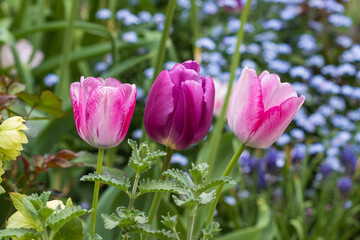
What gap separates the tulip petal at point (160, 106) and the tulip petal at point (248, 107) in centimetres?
7

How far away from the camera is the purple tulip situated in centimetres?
53

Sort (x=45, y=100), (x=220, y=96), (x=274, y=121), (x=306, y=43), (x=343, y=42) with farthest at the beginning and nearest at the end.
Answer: (x=343, y=42) → (x=306, y=43) → (x=220, y=96) → (x=45, y=100) → (x=274, y=121)

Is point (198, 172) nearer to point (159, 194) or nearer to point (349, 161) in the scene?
point (159, 194)

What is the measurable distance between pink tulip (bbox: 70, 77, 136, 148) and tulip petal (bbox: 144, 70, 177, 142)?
29 mm

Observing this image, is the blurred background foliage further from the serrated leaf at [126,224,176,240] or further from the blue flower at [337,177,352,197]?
the serrated leaf at [126,224,176,240]

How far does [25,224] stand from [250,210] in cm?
151

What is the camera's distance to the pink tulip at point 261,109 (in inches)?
20.6

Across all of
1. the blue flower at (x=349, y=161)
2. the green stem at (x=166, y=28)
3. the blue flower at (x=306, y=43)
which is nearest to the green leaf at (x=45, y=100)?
the green stem at (x=166, y=28)

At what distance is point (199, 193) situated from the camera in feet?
1.53

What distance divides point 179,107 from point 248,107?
0.07m

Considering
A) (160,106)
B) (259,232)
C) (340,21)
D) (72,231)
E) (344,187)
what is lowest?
(344,187)

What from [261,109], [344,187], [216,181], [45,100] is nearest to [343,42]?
[344,187]

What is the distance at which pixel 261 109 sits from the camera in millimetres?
532

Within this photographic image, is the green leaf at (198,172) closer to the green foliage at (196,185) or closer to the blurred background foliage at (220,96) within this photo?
the green foliage at (196,185)
